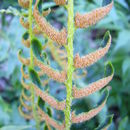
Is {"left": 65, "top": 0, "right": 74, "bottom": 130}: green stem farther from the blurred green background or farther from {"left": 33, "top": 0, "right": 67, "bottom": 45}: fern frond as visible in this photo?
the blurred green background

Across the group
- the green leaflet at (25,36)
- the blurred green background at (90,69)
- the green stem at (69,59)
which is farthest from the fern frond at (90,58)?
the blurred green background at (90,69)

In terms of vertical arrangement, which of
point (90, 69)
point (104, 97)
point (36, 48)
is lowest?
point (90, 69)

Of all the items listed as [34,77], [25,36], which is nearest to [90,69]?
[25,36]

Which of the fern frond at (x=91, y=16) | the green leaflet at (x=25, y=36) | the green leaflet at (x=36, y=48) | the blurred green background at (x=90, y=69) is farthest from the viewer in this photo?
the blurred green background at (x=90, y=69)

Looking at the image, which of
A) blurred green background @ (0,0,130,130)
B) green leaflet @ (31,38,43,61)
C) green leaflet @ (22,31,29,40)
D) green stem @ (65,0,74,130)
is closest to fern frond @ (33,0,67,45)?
green stem @ (65,0,74,130)

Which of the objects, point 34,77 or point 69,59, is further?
point 34,77

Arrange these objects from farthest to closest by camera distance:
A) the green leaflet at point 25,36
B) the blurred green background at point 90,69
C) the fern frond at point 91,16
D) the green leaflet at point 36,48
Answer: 1. the blurred green background at point 90,69
2. the green leaflet at point 25,36
3. the green leaflet at point 36,48
4. the fern frond at point 91,16

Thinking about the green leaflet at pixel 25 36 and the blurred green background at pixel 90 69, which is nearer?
the green leaflet at pixel 25 36

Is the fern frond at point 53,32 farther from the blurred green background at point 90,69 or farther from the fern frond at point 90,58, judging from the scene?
the blurred green background at point 90,69

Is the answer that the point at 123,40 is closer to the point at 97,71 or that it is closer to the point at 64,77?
the point at 97,71

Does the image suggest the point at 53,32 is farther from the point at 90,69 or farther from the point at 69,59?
the point at 90,69

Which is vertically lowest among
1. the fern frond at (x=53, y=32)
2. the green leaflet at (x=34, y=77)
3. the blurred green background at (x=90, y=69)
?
A: the blurred green background at (x=90, y=69)

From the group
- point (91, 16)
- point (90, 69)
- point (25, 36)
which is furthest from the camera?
point (90, 69)
